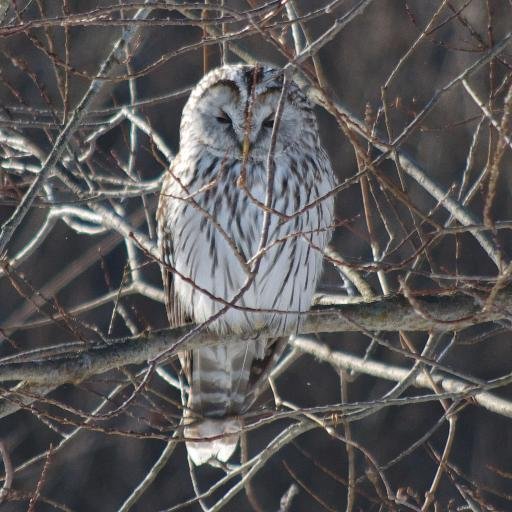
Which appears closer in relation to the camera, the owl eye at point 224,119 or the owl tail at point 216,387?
the owl eye at point 224,119

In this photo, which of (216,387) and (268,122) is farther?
(216,387)

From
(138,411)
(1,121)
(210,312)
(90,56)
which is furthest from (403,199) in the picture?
(90,56)

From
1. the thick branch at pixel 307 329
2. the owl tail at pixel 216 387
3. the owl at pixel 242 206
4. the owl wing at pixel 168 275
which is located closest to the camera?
the thick branch at pixel 307 329

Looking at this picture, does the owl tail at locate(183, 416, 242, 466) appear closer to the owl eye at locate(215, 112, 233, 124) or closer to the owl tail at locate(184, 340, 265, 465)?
the owl tail at locate(184, 340, 265, 465)

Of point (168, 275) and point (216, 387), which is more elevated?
point (168, 275)

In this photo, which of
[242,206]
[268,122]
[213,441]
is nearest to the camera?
[242,206]

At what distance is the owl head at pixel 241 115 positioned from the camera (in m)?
3.87

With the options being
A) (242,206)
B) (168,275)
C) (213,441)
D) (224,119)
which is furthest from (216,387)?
(224,119)

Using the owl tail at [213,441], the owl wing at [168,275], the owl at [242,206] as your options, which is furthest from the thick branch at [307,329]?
the owl tail at [213,441]

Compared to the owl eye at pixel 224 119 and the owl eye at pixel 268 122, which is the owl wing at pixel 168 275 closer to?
the owl eye at pixel 224 119

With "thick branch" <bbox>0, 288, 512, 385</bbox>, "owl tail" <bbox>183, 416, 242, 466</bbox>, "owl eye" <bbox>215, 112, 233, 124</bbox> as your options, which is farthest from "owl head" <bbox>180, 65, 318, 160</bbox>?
"owl tail" <bbox>183, 416, 242, 466</bbox>

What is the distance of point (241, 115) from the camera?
3910 millimetres

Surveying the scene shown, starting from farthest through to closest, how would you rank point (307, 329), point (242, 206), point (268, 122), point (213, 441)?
point (213, 441) → point (268, 122) → point (242, 206) → point (307, 329)

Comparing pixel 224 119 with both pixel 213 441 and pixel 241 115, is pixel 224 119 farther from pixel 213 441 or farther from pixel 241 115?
pixel 213 441
